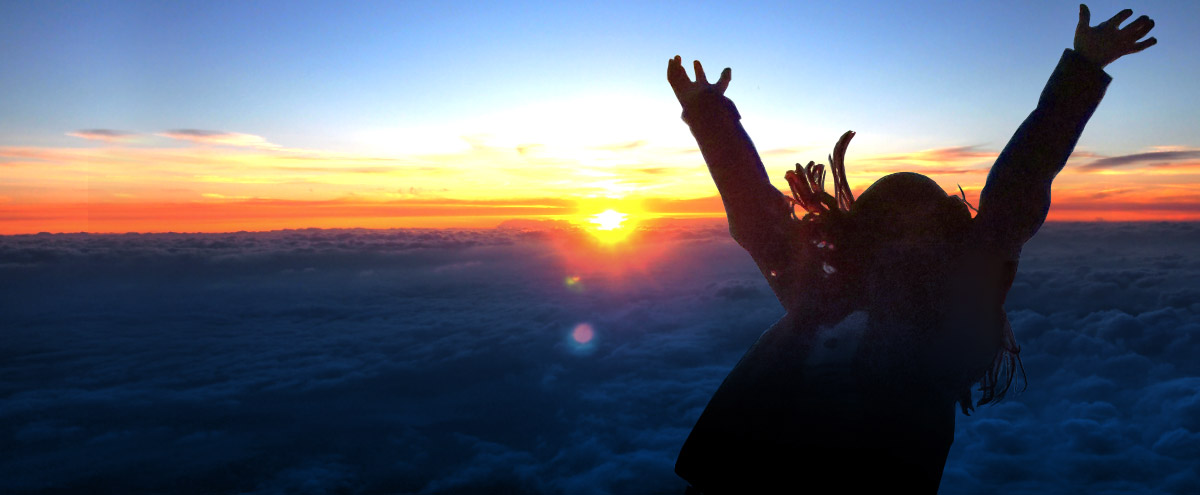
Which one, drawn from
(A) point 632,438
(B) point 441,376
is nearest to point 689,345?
(A) point 632,438

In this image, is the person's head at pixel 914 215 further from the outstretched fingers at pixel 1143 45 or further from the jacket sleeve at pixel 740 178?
the outstretched fingers at pixel 1143 45

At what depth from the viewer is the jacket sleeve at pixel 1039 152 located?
182cm

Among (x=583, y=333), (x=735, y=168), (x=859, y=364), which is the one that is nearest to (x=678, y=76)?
(x=735, y=168)

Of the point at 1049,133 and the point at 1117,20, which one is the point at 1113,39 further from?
the point at 1049,133

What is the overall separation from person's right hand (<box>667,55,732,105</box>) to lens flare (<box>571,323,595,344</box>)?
114 m

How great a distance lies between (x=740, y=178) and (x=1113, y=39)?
4.35ft

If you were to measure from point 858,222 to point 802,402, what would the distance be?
71 cm

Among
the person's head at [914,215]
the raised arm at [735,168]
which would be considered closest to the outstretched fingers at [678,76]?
the raised arm at [735,168]

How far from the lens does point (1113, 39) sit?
1.86m

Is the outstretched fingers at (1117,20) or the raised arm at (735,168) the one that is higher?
the outstretched fingers at (1117,20)

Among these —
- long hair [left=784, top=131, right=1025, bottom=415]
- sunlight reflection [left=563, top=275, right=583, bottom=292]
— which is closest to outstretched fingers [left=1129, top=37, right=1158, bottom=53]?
long hair [left=784, top=131, right=1025, bottom=415]

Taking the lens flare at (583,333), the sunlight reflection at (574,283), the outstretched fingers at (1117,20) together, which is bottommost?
the lens flare at (583,333)

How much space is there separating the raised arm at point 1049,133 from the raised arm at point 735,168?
69cm

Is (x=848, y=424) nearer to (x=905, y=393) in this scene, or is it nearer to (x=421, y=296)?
(x=905, y=393)
